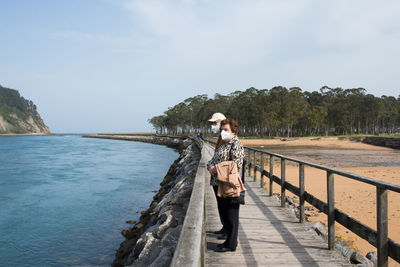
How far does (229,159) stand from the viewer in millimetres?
4172

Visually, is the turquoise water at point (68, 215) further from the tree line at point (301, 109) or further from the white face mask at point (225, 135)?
the tree line at point (301, 109)

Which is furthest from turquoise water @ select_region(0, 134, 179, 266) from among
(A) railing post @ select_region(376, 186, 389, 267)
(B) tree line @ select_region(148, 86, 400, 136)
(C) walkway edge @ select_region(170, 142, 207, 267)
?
(B) tree line @ select_region(148, 86, 400, 136)

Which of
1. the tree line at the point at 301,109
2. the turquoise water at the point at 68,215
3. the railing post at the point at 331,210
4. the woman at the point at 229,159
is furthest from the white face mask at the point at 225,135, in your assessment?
the tree line at the point at 301,109

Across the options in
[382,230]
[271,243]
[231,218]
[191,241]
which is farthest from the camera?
[271,243]

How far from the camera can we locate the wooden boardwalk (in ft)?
12.9

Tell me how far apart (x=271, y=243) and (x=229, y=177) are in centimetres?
143

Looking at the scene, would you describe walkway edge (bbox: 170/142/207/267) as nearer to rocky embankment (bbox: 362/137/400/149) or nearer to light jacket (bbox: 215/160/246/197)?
light jacket (bbox: 215/160/246/197)

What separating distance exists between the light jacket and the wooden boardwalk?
88 centimetres

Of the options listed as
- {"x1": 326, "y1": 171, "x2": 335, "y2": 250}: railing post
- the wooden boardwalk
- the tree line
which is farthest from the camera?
the tree line

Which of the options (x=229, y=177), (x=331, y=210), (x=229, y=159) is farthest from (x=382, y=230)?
(x=229, y=159)

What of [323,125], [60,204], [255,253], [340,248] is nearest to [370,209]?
[340,248]

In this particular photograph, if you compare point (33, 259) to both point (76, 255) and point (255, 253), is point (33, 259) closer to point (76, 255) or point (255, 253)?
point (76, 255)

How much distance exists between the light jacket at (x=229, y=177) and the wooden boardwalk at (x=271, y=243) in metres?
0.88

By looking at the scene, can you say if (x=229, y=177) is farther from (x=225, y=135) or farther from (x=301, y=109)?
(x=301, y=109)
